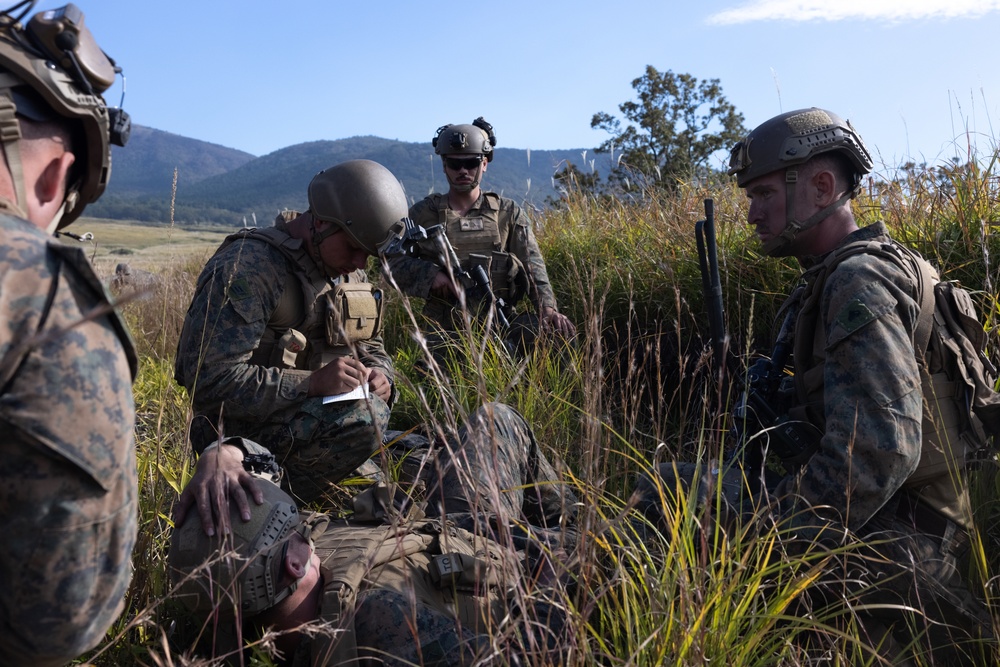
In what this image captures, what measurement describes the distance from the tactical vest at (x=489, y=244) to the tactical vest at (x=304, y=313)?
2484 millimetres

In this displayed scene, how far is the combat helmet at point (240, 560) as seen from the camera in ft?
7.86

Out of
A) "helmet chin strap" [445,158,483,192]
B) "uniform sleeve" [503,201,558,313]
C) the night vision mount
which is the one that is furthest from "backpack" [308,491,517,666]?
"helmet chin strap" [445,158,483,192]

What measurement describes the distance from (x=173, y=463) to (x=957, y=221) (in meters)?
4.04

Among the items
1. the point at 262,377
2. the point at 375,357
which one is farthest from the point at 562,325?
the point at 262,377

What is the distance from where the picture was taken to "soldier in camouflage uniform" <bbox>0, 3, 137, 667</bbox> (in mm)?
1357

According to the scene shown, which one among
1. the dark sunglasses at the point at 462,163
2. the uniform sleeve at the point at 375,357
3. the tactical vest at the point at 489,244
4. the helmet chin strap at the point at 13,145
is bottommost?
the uniform sleeve at the point at 375,357

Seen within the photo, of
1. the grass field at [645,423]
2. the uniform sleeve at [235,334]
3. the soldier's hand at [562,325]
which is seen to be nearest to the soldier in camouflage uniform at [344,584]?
the grass field at [645,423]

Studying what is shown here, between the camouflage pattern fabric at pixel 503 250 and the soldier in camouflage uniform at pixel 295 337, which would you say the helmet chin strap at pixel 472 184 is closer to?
the camouflage pattern fabric at pixel 503 250

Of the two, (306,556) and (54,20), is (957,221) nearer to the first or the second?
(306,556)

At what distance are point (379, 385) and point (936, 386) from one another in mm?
2396

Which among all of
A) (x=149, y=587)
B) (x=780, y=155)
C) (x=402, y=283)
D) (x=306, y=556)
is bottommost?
(x=149, y=587)

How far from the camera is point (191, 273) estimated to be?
1172 cm

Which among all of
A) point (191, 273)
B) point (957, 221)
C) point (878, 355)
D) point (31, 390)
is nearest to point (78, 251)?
point (31, 390)

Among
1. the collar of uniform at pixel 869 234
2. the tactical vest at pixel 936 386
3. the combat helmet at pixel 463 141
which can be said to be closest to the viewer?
the tactical vest at pixel 936 386
